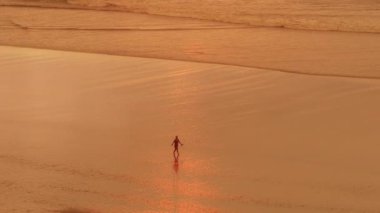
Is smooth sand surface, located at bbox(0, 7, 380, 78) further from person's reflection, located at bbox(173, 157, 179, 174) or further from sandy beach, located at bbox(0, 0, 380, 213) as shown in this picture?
person's reflection, located at bbox(173, 157, 179, 174)

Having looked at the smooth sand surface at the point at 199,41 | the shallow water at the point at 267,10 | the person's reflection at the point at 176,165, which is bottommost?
the person's reflection at the point at 176,165

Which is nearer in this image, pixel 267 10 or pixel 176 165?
pixel 176 165

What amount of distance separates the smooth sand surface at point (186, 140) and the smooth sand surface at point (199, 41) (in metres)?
1.78

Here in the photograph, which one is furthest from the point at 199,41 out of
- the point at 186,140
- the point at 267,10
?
the point at 186,140

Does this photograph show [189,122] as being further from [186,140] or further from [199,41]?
[199,41]

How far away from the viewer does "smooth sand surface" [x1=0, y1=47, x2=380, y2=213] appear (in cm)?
814

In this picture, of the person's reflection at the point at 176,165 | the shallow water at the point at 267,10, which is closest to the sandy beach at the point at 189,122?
the person's reflection at the point at 176,165

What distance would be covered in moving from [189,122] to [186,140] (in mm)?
912

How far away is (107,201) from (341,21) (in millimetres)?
18293

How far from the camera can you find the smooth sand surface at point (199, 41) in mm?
16625

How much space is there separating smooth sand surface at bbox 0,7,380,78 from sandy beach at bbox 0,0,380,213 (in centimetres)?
8

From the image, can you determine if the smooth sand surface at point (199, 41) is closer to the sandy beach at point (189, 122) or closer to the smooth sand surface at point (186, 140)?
the sandy beach at point (189, 122)

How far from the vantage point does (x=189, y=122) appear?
36.4 feet

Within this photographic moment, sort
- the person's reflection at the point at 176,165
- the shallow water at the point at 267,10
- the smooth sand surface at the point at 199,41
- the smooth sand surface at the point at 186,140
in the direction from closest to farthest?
1. the smooth sand surface at the point at 186,140
2. the person's reflection at the point at 176,165
3. the smooth sand surface at the point at 199,41
4. the shallow water at the point at 267,10
